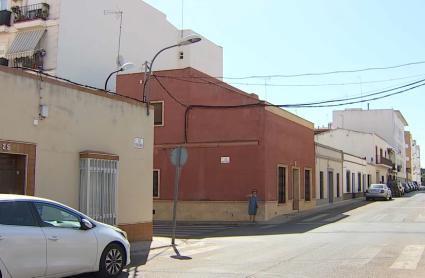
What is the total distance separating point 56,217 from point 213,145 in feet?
58.9

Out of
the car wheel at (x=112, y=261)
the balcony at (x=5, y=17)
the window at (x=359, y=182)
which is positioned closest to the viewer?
the car wheel at (x=112, y=261)

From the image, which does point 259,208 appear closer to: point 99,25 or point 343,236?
point 343,236

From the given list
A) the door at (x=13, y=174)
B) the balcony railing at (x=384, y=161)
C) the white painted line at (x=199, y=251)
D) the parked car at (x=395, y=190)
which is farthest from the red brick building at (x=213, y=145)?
the balcony railing at (x=384, y=161)

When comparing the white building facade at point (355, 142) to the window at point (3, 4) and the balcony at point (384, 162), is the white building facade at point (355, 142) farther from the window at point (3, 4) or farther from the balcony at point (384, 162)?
the window at point (3, 4)

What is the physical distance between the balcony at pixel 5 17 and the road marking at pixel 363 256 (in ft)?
73.6

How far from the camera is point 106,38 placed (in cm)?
3127

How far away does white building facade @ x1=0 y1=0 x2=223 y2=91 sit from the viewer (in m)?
26.8

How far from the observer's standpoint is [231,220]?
25906 mm

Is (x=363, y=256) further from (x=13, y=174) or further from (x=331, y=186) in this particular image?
(x=331, y=186)

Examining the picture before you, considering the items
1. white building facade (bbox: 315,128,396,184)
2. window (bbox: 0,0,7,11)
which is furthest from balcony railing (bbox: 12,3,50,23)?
white building facade (bbox: 315,128,396,184)

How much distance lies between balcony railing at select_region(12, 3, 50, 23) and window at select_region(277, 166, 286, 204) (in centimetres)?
1445

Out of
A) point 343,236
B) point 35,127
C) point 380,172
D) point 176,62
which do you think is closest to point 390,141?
point 380,172

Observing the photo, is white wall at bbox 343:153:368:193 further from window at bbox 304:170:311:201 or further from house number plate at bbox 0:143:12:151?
house number plate at bbox 0:143:12:151

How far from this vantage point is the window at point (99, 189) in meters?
13.7
